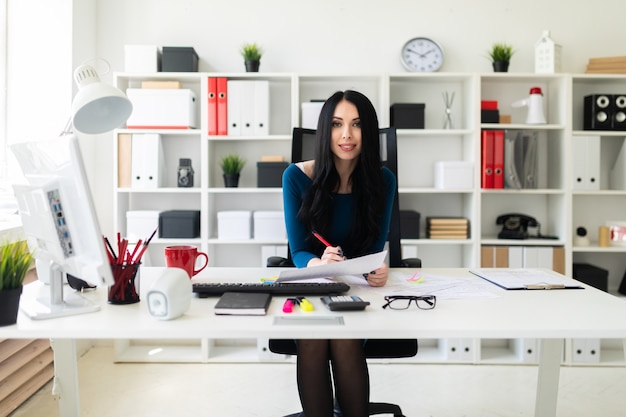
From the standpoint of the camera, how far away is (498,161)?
3061 millimetres

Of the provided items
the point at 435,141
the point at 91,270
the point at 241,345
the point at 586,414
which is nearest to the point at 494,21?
the point at 435,141

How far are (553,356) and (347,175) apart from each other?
3.18 feet

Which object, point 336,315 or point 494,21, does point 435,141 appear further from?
point 336,315

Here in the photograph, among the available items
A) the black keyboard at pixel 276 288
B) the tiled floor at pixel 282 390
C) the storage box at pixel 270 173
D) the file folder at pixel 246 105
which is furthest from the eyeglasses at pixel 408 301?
the file folder at pixel 246 105

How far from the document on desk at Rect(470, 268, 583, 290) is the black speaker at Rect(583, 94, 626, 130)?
1.84m

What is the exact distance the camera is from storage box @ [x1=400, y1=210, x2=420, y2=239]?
3.08m

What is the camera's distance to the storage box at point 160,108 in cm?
309

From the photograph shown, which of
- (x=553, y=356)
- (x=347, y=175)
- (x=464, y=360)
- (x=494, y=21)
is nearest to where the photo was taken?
(x=553, y=356)

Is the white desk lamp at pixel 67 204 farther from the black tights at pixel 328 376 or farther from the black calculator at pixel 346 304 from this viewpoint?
the black tights at pixel 328 376

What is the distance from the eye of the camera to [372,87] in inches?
131

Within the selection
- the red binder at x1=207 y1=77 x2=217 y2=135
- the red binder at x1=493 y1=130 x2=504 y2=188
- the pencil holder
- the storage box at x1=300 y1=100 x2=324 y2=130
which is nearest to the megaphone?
the red binder at x1=493 y1=130 x2=504 y2=188

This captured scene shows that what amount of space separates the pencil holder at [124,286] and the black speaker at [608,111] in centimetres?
295

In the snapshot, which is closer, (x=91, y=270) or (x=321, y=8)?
(x=91, y=270)

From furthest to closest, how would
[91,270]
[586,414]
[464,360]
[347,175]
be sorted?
1. [464,360]
2. [586,414]
3. [347,175]
4. [91,270]
